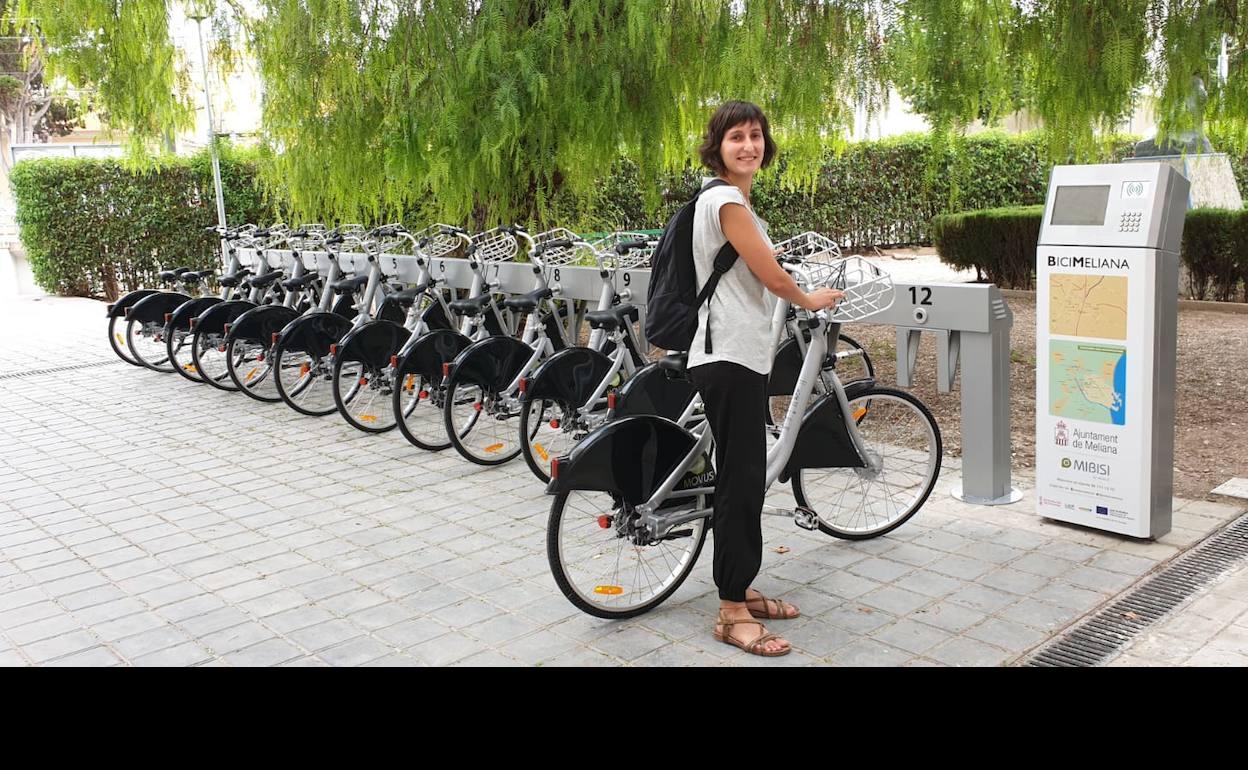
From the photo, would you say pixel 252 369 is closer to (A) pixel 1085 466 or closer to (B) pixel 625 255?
(B) pixel 625 255

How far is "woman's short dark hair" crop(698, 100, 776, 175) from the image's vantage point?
343cm

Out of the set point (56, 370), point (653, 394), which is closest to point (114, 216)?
point (56, 370)

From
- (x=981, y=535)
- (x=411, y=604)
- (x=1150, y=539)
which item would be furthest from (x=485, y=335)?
(x=1150, y=539)

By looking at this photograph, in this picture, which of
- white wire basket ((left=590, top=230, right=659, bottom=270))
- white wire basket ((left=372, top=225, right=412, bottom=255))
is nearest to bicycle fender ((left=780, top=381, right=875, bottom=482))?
white wire basket ((left=590, top=230, right=659, bottom=270))

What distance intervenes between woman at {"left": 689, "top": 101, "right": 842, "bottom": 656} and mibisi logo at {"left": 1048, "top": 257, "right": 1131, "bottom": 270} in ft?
4.47

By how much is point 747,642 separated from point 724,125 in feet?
5.38

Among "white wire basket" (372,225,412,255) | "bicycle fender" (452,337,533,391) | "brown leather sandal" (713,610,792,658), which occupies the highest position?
"white wire basket" (372,225,412,255)

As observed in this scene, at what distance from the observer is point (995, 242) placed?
13.2 meters

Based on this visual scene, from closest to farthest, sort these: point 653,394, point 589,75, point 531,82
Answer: point 653,394 < point 531,82 < point 589,75

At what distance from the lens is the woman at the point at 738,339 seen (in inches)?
133

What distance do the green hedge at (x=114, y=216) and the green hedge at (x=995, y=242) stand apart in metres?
9.24

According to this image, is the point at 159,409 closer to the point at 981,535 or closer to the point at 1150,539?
the point at 981,535

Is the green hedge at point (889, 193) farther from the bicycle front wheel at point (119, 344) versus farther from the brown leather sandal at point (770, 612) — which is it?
the brown leather sandal at point (770, 612)

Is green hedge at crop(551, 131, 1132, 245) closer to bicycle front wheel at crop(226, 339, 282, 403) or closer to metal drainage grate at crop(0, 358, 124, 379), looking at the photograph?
metal drainage grate at crop(0, 358, 124, 379)
